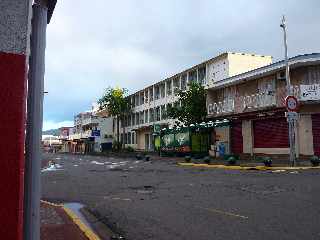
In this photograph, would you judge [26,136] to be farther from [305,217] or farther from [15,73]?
[305,217]

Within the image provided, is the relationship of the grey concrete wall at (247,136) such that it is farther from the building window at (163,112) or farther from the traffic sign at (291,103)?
the building window at (163,112)

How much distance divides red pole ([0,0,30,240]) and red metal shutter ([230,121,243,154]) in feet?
105

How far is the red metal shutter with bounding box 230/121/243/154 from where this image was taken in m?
33.8

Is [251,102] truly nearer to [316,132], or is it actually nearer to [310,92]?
[310,92]

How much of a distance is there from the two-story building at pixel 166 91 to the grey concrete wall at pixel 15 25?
3575 centimetres

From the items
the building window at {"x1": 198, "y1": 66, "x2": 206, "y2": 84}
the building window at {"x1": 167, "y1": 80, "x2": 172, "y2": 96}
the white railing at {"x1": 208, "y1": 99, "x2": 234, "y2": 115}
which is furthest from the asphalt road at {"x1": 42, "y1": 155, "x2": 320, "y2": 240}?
the building window at {"x1": 167, "y1": 80, "x2": 172, "y2": 96}

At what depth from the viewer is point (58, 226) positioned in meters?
6.85

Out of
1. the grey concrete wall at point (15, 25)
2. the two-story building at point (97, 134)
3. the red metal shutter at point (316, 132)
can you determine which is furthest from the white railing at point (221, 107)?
the two-story building at point (97, 134)

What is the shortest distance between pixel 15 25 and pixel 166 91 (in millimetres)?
52799

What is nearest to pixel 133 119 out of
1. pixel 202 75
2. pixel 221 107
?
pixel 202 75

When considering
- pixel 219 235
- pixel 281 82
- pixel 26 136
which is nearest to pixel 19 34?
pixel 26 136

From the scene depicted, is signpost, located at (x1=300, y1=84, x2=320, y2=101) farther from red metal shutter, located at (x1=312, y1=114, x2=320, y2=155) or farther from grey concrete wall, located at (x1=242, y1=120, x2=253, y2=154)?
grey concrete wall, located at (x1=242, y1=120, x2=253, y2=154)

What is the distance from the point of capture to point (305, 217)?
23.2ft

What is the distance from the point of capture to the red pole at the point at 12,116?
240cm
